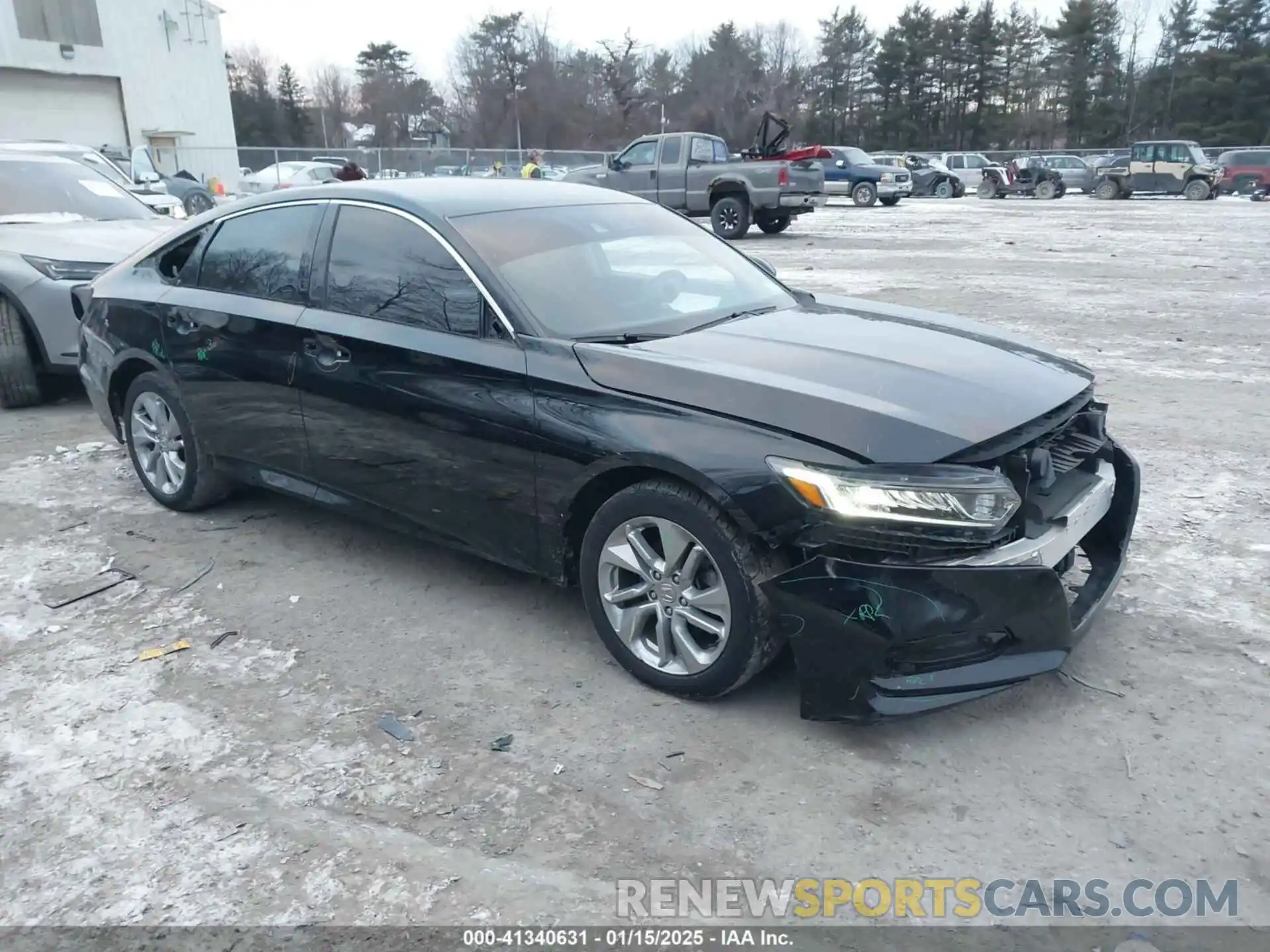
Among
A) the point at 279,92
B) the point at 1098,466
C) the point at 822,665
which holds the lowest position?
the point at 822,665

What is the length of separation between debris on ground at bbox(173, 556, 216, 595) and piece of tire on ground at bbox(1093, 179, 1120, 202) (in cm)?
3489

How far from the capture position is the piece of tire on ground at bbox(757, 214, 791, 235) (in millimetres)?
19359

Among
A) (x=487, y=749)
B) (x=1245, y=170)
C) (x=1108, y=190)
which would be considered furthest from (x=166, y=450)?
(x=1245, y=170)

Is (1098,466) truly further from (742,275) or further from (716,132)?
(716,132)

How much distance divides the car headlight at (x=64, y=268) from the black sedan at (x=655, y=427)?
2364 mm

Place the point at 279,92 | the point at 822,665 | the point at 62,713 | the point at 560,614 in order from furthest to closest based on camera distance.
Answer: the point at 279,92 → the point at 560,614 → the point at 62,713 → the point at 822,665

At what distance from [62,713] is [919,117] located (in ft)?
252

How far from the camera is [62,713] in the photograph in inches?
133

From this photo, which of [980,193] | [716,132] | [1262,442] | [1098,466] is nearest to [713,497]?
[1098,466]

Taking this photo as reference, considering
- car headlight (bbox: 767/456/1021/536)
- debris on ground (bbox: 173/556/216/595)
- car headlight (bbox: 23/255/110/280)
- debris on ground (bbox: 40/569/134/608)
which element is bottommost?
debris on ground (bbox: 173/556/216/595)

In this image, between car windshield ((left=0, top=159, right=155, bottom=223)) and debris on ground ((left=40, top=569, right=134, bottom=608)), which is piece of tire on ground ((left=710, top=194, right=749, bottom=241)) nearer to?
car windshield ((left=0, top=159, right=155, bottom=223))

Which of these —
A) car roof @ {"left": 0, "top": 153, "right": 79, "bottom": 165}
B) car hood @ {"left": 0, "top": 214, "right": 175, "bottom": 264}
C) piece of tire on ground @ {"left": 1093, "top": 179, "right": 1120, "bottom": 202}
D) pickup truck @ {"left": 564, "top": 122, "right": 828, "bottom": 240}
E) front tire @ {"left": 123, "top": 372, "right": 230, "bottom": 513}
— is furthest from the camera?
piece of tire on ground @ {"left": 1093, "top": 179, "right": 1120, "bottom": 202}

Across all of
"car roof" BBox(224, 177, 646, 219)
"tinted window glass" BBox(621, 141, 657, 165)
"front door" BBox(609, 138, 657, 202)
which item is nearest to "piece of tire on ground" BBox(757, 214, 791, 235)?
"front door" BBox(609, 138, 657, 202)

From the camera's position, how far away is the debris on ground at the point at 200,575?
4344 mm
